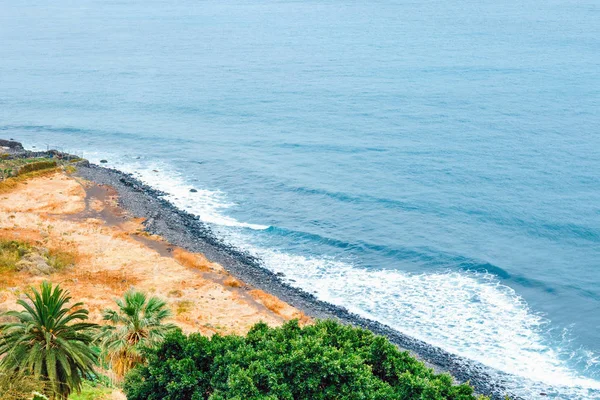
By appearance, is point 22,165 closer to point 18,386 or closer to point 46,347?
point 46,347

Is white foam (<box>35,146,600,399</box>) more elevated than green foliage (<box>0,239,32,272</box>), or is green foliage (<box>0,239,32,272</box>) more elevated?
green foliage (<box>0,239,32,272</box>)

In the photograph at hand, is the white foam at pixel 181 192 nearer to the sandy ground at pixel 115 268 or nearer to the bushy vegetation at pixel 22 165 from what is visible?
the sandy ground at pixel 115 268

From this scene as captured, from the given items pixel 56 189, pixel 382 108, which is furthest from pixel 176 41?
pixel 56 189

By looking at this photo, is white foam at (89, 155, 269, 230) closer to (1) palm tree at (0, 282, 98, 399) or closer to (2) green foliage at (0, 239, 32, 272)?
(2) green foliage at (0, 239, 32, 272)

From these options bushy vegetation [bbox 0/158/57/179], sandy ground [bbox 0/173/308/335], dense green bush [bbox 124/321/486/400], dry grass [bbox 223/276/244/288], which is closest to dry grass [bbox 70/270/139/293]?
sandy ground [bbox 0/173/308/335]

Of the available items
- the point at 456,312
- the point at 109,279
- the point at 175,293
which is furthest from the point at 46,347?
the point at 456,312

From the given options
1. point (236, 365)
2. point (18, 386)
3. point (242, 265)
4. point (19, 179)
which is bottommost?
point (242, 265)

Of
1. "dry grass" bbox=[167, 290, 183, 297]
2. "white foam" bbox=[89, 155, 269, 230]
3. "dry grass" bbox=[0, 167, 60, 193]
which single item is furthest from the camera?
"white foam" bbox=[89, 155, 269, 230]
